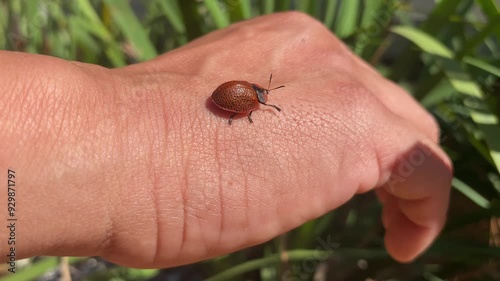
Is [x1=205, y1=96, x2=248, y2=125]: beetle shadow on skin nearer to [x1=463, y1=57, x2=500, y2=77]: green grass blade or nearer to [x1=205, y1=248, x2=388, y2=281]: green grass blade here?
[x1=205, y1=248, x2=388, y2=281]: green grass blade

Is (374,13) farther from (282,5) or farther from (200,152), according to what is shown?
(200,152)

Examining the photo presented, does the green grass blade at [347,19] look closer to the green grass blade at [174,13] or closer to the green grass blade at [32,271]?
the green grass blade at [174,13]

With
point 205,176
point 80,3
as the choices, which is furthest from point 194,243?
point 80,3

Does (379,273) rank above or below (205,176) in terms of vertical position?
below

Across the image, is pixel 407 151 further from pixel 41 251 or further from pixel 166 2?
pixel 166 2

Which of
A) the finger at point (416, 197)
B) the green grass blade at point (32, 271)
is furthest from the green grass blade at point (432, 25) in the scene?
the green grass blade at point (32, 271)

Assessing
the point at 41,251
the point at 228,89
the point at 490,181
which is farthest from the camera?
the point at 490,181

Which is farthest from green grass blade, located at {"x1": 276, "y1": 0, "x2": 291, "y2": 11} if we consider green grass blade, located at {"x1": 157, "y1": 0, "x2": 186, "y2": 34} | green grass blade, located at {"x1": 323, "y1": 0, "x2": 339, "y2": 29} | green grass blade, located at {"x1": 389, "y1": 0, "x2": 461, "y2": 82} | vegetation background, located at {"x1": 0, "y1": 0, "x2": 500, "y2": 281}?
green grass blade, located at {"x1": 389, "y1": 0, "x2": 461, "y2": 82}
